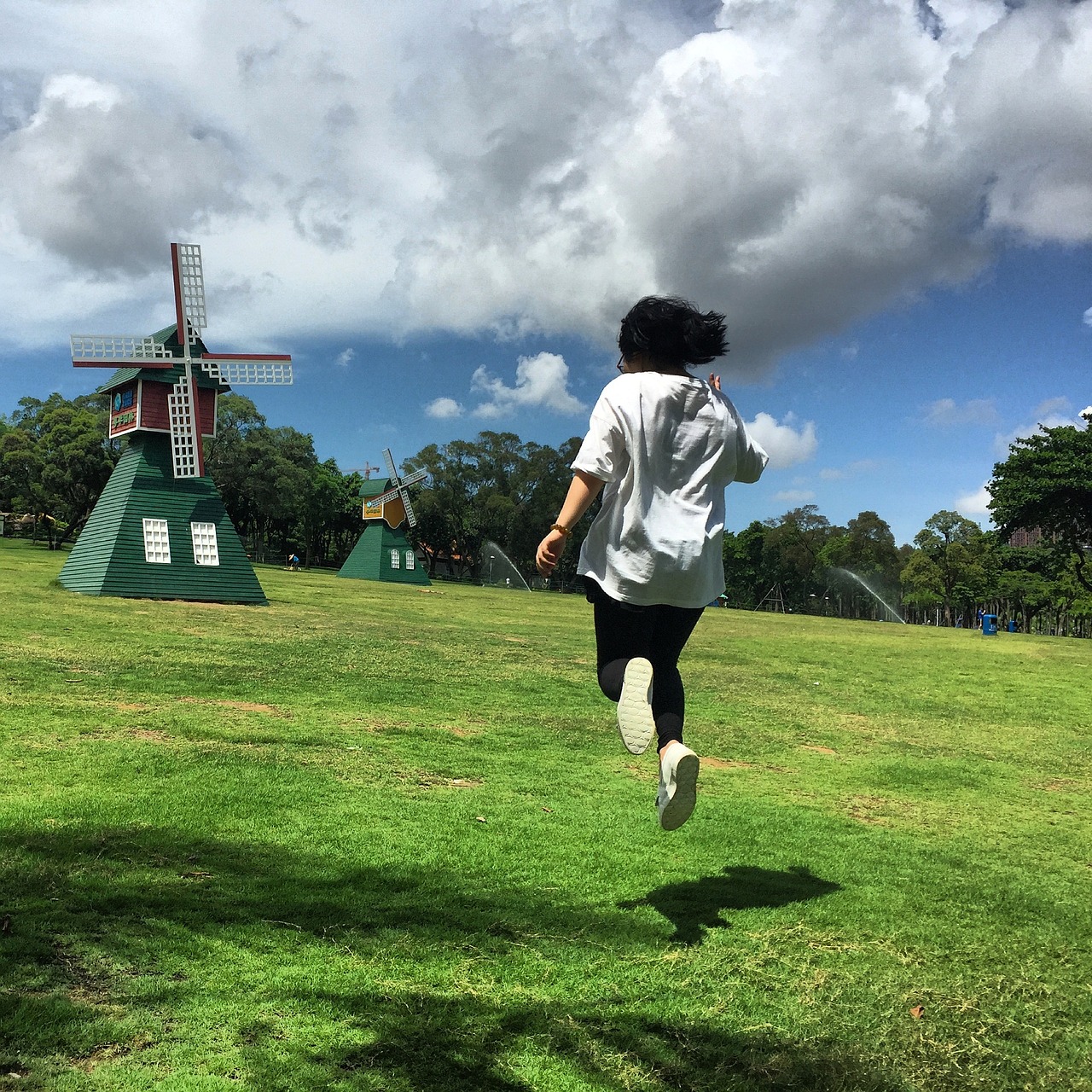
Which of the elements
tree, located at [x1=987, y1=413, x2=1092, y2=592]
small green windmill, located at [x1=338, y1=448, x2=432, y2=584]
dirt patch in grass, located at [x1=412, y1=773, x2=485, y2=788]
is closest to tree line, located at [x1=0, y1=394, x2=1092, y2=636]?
tree, located at [x1=987, y1=413, x2=1092, y2=592]

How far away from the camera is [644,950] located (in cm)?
321

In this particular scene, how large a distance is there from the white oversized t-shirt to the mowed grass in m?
1.39

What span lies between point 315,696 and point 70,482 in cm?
5172

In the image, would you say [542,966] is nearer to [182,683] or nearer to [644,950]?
[644,950]

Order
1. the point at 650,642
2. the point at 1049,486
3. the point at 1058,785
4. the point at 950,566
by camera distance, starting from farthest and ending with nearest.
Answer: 1. the point at 950,566
2. the point at 1049,486
3. the point at 1058,785
4. the point at 650,642

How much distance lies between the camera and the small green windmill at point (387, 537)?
4959cm

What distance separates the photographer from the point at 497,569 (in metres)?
77.3

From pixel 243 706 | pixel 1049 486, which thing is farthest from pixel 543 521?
pixel 243 706

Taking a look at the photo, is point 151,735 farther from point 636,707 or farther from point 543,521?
point 543,521

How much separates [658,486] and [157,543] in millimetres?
20683

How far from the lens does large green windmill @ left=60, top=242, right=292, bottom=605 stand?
70.7 ft

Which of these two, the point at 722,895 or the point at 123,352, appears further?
the point at 123,352

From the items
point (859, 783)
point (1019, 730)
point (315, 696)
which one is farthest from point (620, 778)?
point (1019, 730)

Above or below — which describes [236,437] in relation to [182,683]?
above
